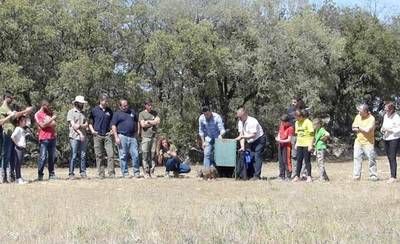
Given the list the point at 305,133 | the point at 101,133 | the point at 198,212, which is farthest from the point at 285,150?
the point at 198,212

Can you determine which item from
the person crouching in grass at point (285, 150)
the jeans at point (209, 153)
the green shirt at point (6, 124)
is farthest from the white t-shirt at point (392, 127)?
the green shirt at point (6, 124)

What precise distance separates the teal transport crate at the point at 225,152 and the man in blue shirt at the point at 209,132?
16cm

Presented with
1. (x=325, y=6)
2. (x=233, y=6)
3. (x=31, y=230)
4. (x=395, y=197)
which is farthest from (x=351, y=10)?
(x=31, y=230)

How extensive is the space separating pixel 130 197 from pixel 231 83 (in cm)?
2679

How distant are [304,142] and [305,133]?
0.72 ft

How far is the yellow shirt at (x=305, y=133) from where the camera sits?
1545 cm

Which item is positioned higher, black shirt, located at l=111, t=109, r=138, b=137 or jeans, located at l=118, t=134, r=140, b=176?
black shirt, located at l=111, t=109, r=138, b=137

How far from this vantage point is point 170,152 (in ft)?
56.5

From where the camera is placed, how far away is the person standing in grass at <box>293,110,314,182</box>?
1541cm

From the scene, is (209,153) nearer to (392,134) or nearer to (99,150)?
(99,150)

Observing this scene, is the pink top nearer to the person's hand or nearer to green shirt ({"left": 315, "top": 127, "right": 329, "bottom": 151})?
the person's hand

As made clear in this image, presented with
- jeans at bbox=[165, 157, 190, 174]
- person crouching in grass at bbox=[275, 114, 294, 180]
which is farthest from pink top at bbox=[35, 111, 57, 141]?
person crouching in grass at bbox=[275, 114, 294, 180]

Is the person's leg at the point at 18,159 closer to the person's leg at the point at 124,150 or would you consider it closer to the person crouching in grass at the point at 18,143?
the person crouching in grass at the point at 18,143

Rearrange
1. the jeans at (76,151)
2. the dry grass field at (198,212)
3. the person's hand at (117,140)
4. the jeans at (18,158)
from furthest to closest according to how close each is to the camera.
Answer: the person's hand at (117,140) → the jeans at (76,151) → the jeans at (18,158) → the dry grass field at (198,212)
